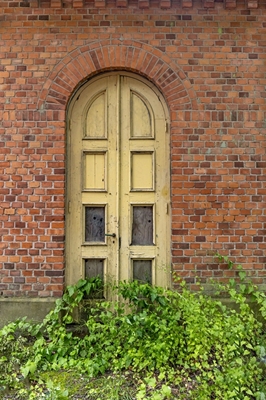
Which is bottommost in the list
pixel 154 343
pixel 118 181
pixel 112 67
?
pixel 154 343

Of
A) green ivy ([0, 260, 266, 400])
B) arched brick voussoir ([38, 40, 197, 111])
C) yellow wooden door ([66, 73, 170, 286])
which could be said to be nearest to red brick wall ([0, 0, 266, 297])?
arched brick voussoir ([38, 40, 197, 111])

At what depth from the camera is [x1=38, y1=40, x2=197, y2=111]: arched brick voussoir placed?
4094 mm

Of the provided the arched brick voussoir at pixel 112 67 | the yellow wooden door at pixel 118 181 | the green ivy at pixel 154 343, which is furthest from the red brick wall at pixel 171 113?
the green ivy at pixel 154 343

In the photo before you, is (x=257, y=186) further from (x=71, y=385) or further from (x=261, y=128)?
(x=71, y=385)

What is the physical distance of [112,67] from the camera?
13.5 feet

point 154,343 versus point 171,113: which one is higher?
point 171,113

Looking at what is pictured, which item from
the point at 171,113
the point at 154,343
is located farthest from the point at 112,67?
the point at 154,343

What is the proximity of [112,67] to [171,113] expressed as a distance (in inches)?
36.9

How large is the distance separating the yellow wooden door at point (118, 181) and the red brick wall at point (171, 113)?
18 cm

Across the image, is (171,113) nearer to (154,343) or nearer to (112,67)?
(112,67)

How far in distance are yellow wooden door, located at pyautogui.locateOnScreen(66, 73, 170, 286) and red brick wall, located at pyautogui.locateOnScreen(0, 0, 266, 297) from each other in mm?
184

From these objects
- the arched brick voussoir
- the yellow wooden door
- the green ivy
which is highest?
the arched brick voussoir

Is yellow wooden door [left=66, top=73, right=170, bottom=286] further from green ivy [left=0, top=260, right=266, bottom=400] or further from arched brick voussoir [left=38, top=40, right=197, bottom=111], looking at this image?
green ivy [left=0, top=260, right=266, bottom=400]

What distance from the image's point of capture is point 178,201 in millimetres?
4059
